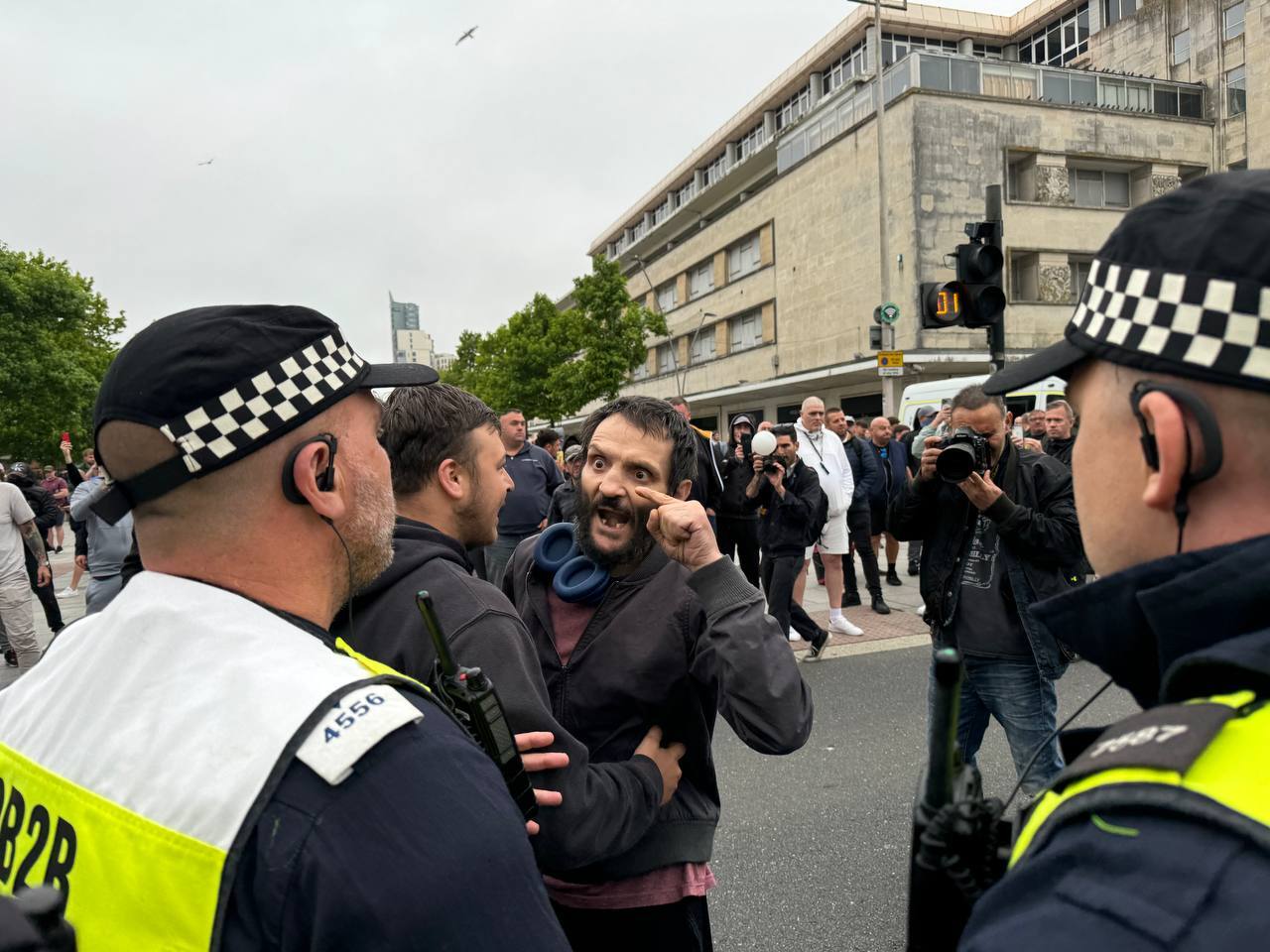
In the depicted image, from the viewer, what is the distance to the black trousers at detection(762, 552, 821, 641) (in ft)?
22.5

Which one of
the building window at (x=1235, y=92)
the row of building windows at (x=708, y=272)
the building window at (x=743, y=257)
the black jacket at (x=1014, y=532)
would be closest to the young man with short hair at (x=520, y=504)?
the black jacket at (x=1014, y=532)

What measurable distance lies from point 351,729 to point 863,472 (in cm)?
876

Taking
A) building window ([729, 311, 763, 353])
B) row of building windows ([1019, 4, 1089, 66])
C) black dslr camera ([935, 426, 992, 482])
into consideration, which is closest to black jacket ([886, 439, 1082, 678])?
black dslr camera ([935, 426, 992, 482])

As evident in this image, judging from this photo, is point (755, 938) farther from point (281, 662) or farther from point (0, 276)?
point (0, 276)

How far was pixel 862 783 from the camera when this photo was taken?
4.34 m

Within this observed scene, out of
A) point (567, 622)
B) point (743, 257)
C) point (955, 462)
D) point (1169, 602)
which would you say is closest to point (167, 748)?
point (1169, 602)

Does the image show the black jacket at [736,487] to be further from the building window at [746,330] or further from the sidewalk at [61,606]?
the building window at [746,330]

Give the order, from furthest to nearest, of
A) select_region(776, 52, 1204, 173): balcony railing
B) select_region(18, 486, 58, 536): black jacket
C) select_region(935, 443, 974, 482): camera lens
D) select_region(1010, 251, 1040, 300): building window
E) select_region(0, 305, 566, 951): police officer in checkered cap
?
select_region(1010, 251, 1040, 300): building window, select_region(776, 52, 1204, 173): balcony railing, select_region(18, 486, 58, 536): black jacket, select_region(935, 443, 974, 482): camera lens, select_region(0, 305, 566, 951): police officer in checkered cap

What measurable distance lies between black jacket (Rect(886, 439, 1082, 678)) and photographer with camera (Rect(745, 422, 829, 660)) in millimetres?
2867

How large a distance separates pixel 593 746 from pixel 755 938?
1.61 meters

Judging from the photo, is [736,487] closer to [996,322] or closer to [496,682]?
[996,322]

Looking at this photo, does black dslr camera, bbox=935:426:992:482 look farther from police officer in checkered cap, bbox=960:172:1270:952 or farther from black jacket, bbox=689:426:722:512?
black jacket, bbox=689:426:722:512

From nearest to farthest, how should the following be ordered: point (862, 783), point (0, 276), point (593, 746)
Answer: point (593, 746) < point (862, 783) < point (0, 276)

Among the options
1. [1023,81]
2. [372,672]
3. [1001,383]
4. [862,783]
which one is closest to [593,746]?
[372,672]
